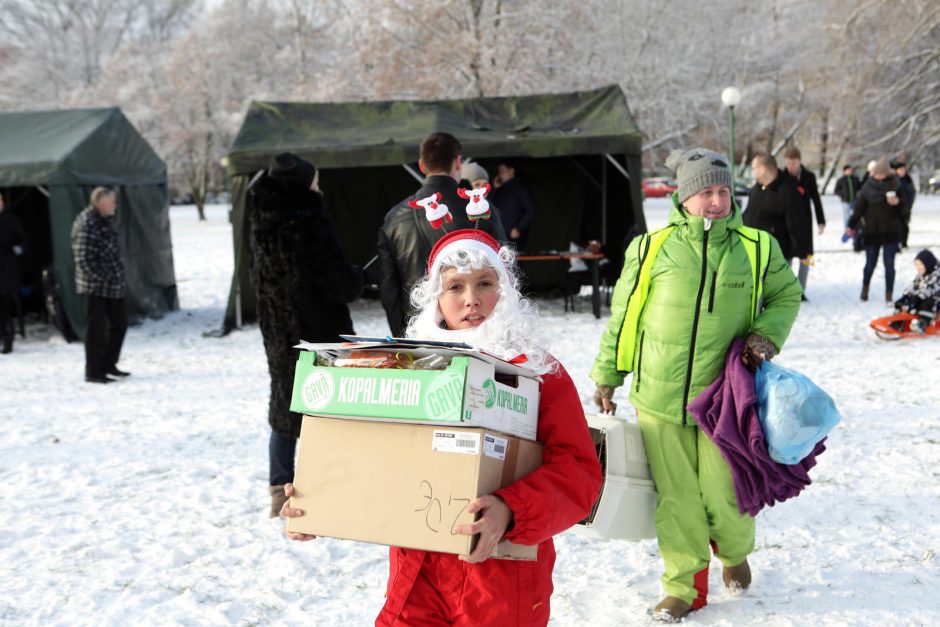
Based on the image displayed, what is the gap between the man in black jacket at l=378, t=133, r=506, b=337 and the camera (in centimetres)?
434

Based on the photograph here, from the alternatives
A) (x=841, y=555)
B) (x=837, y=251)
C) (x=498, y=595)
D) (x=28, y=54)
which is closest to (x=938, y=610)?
(x=841, y=555)

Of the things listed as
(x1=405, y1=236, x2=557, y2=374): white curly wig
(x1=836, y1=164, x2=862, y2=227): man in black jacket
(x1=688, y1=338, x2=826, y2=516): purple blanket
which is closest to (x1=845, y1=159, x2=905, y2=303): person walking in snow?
(x1=836, y1=164, x2=862, y2=227): man in black jacket

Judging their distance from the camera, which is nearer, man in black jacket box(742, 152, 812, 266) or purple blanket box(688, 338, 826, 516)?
purple blanket box(688, 338, 826, 516)

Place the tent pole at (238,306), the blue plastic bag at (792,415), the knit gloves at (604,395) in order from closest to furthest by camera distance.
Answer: the blue plastic bag at (792,415) < the knit gloves at (604,395) < the tent pole at (238,306)

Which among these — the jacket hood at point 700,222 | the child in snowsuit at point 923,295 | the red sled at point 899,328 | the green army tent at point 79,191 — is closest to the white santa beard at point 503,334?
the jacket hood at point 700,222

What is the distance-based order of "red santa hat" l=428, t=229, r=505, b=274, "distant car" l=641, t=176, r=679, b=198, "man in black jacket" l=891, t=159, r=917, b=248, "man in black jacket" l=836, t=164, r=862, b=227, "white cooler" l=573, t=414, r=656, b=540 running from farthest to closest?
"distant car" l=641, t=176, r=679, b=198 → "man in black jacket" l=836, t=164, r=862, b=227 → "man in black jacket" l=891, t=159, r=917, b=248 → "white cooler" l=573, t=414, r=656, b=540 → "red santa hat" l=428, t=229, r=505, b=274

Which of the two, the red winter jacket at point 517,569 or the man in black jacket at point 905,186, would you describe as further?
the man in black jacket at point 905,186

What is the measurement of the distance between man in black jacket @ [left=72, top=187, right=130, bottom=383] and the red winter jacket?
6.82m

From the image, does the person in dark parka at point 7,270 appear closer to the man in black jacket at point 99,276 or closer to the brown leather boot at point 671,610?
the man in black jacket at point 99,276

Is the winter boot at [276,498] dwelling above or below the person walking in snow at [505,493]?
below

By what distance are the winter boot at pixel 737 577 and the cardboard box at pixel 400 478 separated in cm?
200

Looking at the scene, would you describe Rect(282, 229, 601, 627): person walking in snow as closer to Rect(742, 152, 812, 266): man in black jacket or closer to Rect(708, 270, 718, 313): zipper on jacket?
Rect(708, 270, 718, 313): zipper on jacket

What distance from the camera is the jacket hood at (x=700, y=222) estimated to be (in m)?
3.21

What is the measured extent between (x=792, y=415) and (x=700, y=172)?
3.18 ft
